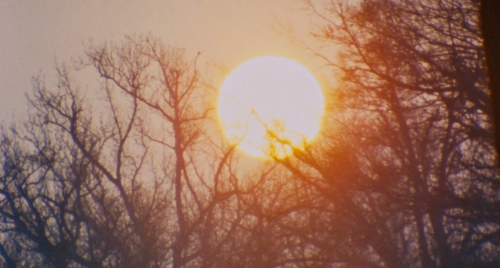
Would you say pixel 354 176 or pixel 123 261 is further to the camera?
pixel 123 261

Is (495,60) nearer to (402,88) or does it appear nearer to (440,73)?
(440,73)

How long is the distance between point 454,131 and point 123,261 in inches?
400

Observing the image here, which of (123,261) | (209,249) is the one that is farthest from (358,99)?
(123,261)

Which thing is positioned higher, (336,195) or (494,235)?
(336,195)

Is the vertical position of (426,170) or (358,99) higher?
(358,99)

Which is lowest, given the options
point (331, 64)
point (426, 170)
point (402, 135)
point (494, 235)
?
point (494, 235)

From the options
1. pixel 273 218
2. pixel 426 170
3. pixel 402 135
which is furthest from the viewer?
pixel 273 218

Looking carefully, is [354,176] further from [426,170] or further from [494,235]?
[494,235]

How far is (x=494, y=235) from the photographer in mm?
9062

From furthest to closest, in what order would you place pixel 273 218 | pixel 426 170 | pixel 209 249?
pixel 209 249 < pixel 273 218 < pixel 426 170

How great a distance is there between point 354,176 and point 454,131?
193cm

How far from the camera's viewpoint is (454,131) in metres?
9.36

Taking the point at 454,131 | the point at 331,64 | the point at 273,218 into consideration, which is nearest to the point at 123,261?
the point at 273,218

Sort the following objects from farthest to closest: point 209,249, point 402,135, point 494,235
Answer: point 209,249 → point 402,135 → point 494,235
